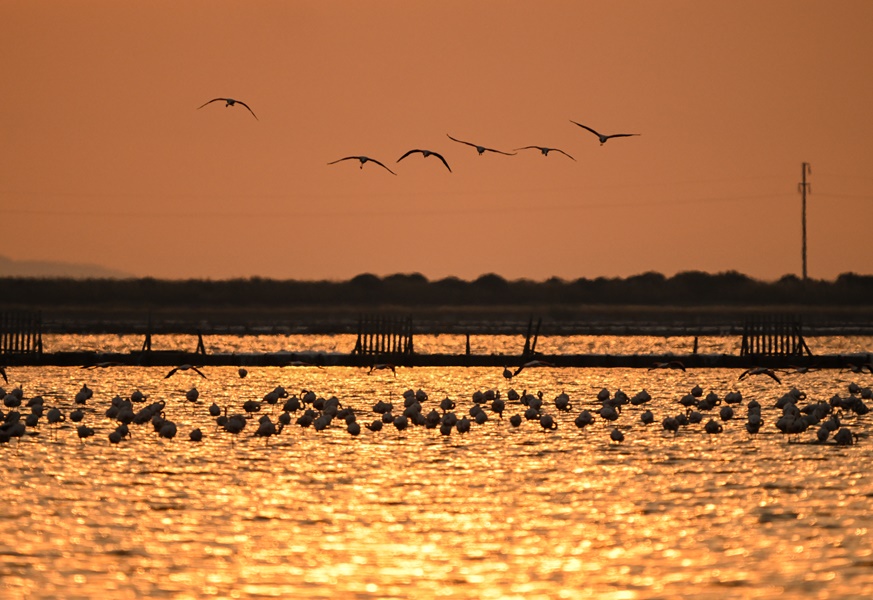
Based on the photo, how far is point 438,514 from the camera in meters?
21.8

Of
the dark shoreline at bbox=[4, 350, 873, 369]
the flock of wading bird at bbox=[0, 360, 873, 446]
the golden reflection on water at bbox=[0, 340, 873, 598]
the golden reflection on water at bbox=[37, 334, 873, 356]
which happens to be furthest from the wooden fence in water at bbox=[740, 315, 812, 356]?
the golden reflection on water at bbox=[0, 340, 873, 598]

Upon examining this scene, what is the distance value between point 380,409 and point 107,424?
7.14 metres

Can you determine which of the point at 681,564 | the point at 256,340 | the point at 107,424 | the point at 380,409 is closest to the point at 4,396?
the point at 107,424

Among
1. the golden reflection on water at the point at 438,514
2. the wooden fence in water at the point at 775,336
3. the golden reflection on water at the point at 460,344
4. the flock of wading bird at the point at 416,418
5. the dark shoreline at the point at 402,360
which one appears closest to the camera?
the golden reflection on water at the point at 438,514

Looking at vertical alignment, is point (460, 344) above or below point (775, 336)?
below

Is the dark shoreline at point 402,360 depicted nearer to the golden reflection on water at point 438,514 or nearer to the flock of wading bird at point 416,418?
the flock of wading bird at point 416,418

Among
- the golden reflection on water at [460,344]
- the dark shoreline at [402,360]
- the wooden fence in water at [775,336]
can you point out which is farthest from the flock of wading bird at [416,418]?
the golden reflection on water at [460,344]

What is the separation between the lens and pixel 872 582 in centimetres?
1700

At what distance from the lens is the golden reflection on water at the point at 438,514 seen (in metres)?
17.2

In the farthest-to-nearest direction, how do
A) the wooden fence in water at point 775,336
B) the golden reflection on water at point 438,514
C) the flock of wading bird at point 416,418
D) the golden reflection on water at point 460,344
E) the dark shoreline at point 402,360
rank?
1. the golden reflection on water at point 460,344
2. the wooden fence in water at point 775,336
3. the dark shoreline at point 402,360
4. the flock of wading bird at point 416,418
5. the golden reflection on water at point 438,514

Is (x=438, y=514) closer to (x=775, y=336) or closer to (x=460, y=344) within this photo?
(x=775, y=336)

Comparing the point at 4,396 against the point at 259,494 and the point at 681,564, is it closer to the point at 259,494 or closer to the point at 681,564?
the point at 259,494

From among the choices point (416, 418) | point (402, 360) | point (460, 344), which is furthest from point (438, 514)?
point (460, 344)

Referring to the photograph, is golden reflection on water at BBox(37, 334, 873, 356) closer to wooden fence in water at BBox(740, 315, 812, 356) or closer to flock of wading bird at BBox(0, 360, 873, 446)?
wooden fence in water at BBox(740, 315, 812, 356)
